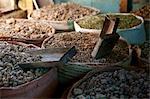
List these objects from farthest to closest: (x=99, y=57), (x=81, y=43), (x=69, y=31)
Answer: (x=69, y=31) → (x=81, y=43) → (x=99, y=57)

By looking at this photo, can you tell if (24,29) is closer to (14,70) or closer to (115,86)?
(14,70)

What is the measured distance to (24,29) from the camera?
12.1 feet

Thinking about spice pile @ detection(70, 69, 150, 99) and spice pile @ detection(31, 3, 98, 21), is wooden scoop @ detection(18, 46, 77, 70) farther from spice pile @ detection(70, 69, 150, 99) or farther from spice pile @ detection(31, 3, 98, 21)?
spice pile @ detection(31, 3, 98, 21)

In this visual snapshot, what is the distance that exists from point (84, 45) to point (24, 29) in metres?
0.85

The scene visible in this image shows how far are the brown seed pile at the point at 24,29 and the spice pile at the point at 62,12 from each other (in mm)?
248

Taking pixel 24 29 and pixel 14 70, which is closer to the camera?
pixel 14 70

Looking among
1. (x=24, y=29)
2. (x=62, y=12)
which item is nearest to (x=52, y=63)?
(x=24, y=29)

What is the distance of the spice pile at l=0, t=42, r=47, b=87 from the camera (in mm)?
2254

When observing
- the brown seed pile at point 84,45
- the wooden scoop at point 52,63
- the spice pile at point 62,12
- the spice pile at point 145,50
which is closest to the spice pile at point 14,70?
the wooden scoop at point 52,63

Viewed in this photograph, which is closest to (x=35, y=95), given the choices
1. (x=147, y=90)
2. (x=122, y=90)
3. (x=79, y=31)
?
(x=122, y=90)

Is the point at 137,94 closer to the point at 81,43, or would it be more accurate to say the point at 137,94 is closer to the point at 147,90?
the point at 147,90

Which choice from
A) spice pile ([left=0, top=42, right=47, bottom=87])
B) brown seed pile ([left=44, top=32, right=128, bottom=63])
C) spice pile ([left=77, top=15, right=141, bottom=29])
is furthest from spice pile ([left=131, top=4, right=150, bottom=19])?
spice pile ([left=0, top=42, right=47, bottom=87])

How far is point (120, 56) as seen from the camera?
114 inches

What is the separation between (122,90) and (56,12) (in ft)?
6.91
